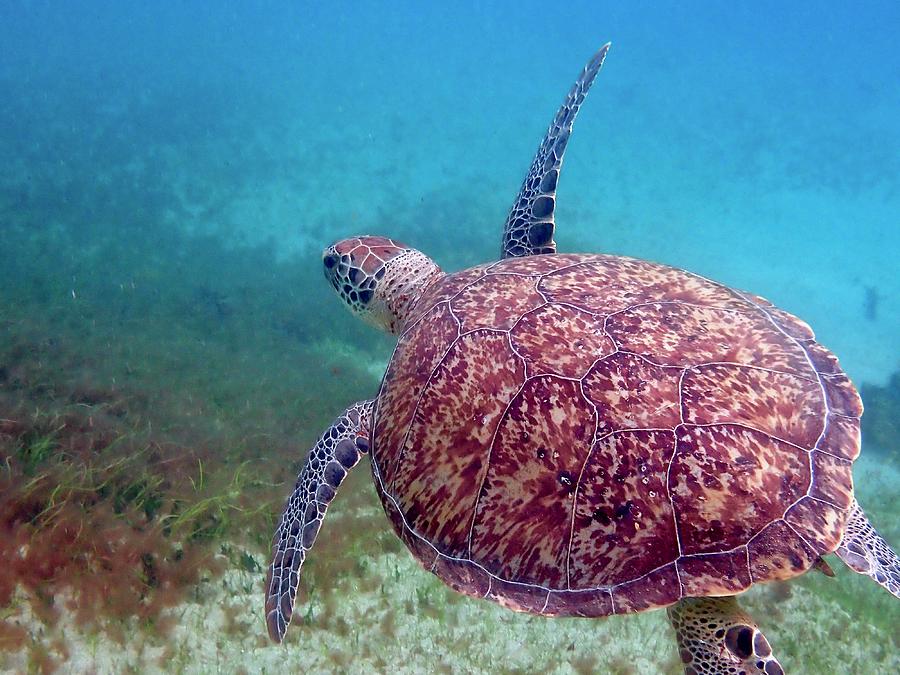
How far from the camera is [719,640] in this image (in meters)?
1.97

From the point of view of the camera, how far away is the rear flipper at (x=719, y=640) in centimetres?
188

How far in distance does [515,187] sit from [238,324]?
11188 mm

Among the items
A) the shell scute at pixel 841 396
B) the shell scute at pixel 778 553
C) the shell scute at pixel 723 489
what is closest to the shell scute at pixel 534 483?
the shell scute at pixel 723 489

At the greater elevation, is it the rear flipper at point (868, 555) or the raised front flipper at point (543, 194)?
the raised front flipper at point (543, 194)

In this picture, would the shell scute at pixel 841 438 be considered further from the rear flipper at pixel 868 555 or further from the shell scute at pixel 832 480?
the rear flipper at pixel 868 555

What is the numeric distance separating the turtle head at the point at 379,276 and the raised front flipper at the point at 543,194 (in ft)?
2.41

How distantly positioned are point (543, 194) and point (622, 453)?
2625 mm

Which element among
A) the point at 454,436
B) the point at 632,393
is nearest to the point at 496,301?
the point at 454,436

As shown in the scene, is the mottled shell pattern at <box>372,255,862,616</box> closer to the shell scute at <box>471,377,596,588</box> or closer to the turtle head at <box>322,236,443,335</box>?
the shell scute at <box>471,377,596,588</box>

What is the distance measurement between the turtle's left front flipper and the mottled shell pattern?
0.51 metres

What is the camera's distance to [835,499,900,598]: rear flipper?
209 centimetres

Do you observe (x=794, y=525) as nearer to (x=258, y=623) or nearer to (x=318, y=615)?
(x=318, y=615)

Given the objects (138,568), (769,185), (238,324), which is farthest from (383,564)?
(769,185)

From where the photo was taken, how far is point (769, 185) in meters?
21.2
